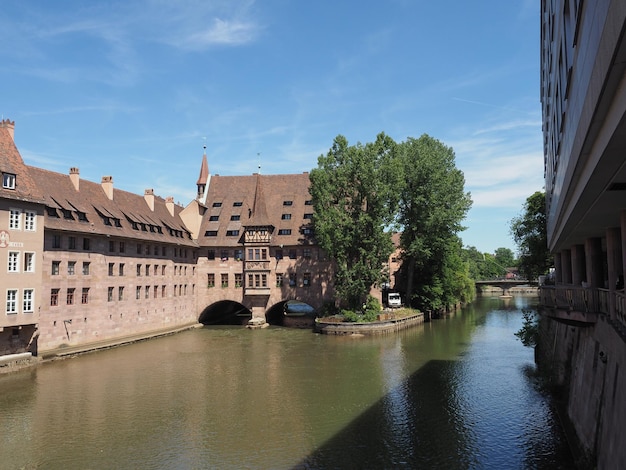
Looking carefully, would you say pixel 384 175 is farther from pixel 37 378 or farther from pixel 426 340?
pixel 37 378

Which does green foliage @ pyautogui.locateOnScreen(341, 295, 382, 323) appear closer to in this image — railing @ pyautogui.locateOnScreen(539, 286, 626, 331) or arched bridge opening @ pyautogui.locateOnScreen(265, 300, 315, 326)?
arched bridge opening @ pyautogui.locateOnScreen(265, 300, 315, 326)

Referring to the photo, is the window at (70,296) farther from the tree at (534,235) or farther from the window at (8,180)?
the tree at (534,235)

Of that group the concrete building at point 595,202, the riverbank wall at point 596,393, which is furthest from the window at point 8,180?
the riverbank wall at point 596,393

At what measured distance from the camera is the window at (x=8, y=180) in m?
32.7

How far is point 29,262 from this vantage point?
34.1 metres

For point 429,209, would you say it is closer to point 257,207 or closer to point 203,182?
point 257,207

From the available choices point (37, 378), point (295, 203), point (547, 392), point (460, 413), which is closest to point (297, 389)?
point (460, 413)

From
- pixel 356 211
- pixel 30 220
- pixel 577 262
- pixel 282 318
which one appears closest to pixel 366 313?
pixel 356 211

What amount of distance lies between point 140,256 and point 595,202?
4297 cm

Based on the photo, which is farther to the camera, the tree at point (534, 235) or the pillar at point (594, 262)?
the tree at point (534, 235)

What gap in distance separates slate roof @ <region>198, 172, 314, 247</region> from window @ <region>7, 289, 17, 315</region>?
2655 centimetres

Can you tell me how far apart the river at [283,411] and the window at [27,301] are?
3881mm

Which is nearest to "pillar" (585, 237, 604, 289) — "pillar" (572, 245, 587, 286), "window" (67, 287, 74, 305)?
"pillar" (572, 245, 587, 286)

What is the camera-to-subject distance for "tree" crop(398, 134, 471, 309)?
5462 centimetres
